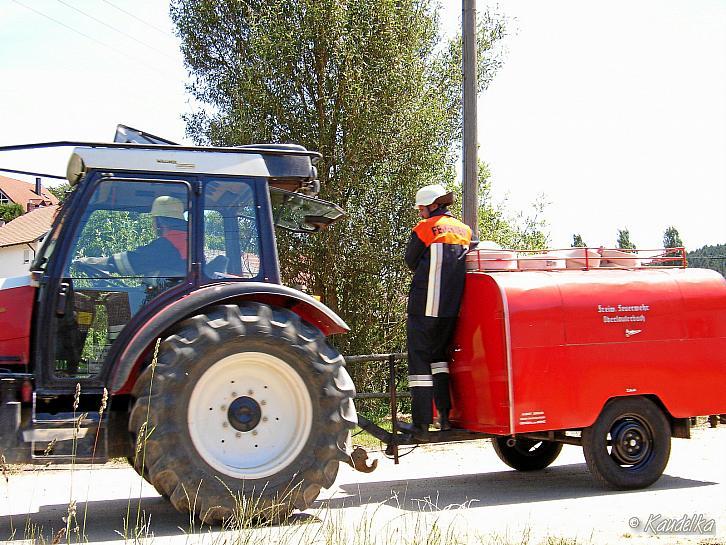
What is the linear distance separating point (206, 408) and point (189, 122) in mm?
11818

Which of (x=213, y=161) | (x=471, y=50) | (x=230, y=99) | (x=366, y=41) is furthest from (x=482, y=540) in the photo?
(x=230, y=99)

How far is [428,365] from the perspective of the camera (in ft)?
23.6

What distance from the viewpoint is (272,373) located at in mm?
6207

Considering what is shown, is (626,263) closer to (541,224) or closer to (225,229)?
(225,229)

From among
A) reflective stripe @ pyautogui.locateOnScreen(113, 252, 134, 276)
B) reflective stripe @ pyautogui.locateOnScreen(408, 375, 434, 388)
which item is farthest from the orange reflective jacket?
reflective stripe @ pyautogui.locateOnScreen(113, 252, 134, 276)

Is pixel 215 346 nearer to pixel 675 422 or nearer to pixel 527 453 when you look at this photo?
pixel 527 453

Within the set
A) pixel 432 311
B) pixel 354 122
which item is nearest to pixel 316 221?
pixel 432 311

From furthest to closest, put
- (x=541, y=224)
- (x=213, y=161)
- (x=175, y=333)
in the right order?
(x=541, y=224) → (x=213, y=161) → (x=175, y=333)

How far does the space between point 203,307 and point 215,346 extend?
1.14 ft

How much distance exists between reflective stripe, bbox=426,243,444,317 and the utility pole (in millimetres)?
3928

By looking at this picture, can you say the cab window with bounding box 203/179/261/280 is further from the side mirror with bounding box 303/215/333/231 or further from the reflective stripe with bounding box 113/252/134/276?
the side mirror with bounding box 303/215/333/231

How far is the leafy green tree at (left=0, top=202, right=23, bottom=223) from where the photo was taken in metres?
73.4

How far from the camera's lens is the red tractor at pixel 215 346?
577cm

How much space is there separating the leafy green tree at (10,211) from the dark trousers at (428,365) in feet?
237
